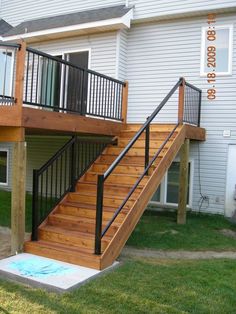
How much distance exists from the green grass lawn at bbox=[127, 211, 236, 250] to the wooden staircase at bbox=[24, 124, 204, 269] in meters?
0.91

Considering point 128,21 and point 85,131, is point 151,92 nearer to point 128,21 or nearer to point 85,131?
point 128,21

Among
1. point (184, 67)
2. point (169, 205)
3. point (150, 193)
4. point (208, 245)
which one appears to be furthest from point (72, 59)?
point (208, 245)

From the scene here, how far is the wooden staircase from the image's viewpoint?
5508 mm

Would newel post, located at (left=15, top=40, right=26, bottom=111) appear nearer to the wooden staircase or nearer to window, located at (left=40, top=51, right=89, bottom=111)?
window, located at (left=40, top=51, right=89, bottom=111)

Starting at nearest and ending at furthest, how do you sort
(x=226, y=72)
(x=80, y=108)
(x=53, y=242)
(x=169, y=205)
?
1. (x=53, y=242)
2. (x=80, y=108)
3. (x=226, y=72)
4. (x=169, y=205)

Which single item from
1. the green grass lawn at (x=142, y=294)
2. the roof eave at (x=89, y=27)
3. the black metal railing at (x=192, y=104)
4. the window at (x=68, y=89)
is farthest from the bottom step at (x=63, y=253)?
the roof eave at (x=89, y=27)

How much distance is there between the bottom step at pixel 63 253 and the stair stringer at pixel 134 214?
154mm

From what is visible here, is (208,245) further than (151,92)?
No

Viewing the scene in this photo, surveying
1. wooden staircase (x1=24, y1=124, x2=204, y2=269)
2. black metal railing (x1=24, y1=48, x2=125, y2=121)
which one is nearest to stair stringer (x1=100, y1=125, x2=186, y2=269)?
wooden staircase (x1=24, y1=124, x2=204, y2=269)

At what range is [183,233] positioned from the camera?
24.5 ft

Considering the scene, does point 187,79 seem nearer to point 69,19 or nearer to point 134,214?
point 69,19

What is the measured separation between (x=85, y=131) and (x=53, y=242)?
84.1 inches

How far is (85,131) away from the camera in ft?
23.1

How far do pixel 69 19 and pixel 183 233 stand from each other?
6623 mm
